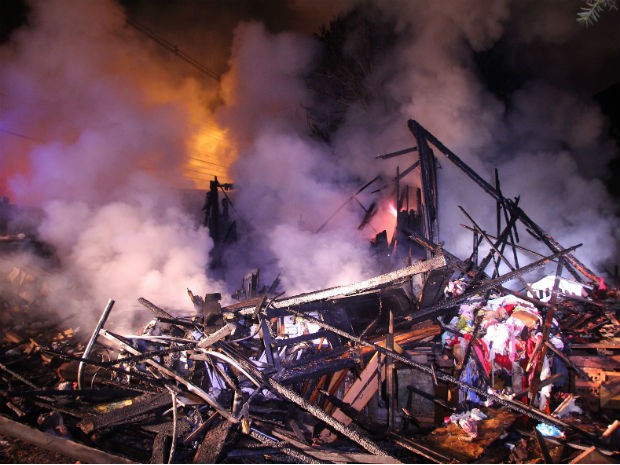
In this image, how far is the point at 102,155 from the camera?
1397 cm

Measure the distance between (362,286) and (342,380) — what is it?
72.7 inches

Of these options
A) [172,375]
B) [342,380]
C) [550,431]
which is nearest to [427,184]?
[342,380]

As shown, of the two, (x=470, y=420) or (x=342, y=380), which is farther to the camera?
(x=342, y=380)

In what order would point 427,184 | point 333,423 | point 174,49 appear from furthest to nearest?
point 174,49 < point 427,184 < point 333,423

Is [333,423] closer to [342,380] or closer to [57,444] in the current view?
[342,380]

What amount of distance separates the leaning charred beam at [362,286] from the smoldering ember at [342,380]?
2 cm

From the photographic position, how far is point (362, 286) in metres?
4.09

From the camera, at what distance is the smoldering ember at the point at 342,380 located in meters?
3.44

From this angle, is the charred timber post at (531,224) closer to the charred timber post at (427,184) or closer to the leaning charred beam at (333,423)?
the charred timber post at (427,184)

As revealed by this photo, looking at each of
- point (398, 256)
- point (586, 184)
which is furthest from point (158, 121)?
point (586, 184)

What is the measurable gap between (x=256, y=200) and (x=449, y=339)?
1062cm

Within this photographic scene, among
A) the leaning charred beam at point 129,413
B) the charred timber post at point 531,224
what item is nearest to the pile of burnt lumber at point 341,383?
the leaning charred beam at point 129,413

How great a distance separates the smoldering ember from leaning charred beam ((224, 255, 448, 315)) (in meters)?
0.02

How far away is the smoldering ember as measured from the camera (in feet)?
11.3
